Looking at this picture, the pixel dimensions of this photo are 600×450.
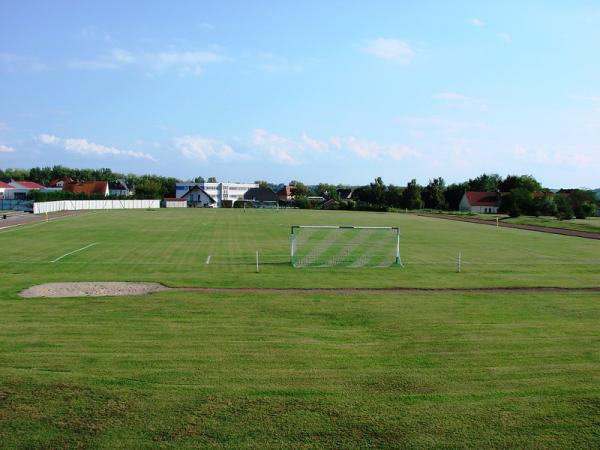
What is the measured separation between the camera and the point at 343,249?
39531mm

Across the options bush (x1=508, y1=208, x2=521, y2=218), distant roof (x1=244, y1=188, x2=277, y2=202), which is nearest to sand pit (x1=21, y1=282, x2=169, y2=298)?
bush (x1=508, y1=208, x2=521, y2=218)

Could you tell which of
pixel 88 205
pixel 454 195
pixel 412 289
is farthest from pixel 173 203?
pixel 412 289

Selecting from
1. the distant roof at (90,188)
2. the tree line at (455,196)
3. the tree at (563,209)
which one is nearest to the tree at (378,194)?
the tree line at (455,196)

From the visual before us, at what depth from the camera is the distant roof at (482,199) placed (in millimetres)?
138500

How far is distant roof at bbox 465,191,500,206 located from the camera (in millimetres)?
138500

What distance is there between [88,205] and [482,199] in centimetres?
9270

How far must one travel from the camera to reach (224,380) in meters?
11.5

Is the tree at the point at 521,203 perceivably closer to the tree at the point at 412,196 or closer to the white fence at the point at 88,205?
the tree at the point at 412,196

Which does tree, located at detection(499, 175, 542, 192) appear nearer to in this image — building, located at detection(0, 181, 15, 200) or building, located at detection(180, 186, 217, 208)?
building, located at detection(180, 186, 217, 208)

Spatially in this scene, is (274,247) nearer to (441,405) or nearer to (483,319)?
(483,319)

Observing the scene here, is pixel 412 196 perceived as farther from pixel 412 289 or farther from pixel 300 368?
pixel 300 368

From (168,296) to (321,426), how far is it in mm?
13044

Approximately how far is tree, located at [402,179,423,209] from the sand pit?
118490 millimetres

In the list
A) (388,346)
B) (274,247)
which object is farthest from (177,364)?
(274,247)
